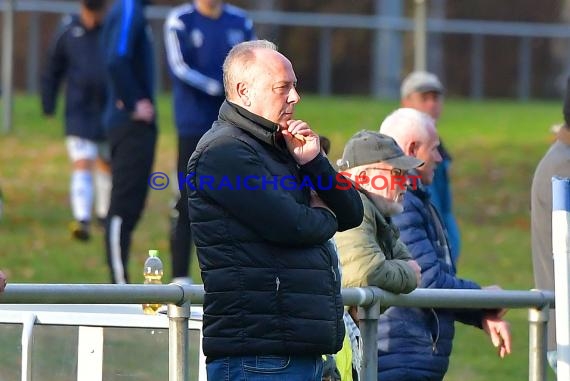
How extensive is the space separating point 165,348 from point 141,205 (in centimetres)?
507

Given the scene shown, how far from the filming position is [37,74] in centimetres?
3531

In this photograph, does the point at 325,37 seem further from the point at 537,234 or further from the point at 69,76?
the point at 537,234

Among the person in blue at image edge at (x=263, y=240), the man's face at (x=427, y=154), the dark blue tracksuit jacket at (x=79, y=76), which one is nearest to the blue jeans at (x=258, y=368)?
the person in blue at image edge at (x=263, y=240)

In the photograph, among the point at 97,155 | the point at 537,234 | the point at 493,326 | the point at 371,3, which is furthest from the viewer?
the point at 371,3

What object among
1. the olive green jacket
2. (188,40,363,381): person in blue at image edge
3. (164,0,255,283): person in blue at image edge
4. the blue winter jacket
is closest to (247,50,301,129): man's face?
(188,40,363,381): person in blue at image edge

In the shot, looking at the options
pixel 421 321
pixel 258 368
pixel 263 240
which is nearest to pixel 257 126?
pixel 263 240

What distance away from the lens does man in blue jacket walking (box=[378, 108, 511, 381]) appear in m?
6.53

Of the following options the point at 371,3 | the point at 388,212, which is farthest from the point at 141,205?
the point at 371,3

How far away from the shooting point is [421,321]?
6.63m

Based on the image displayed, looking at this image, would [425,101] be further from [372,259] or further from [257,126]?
[257,126]

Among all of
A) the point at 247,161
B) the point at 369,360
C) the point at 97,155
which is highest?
the point at 97,155

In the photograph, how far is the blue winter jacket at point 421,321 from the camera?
6.52m

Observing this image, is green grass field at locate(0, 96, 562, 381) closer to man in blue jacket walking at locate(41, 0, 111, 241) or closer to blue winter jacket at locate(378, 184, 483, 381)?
man in blue jacket walking at locate(41, 0, 111, 241)

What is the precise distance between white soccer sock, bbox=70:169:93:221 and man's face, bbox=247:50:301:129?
27.7 feet
